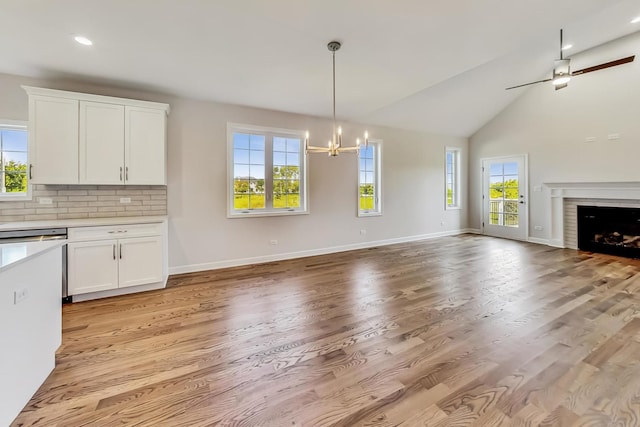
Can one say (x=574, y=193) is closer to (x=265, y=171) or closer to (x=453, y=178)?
(x=453, y=178)

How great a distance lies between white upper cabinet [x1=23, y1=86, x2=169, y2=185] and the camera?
327cm

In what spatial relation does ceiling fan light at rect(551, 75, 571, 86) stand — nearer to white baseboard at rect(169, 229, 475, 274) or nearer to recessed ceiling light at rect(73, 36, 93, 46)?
white baseboard at rect(169, 229, 475, 274)

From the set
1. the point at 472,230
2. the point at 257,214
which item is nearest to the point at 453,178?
the point at 472,230

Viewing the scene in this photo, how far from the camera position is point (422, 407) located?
160 cm

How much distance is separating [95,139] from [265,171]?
95.5 inches

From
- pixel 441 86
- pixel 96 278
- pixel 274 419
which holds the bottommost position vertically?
pixel 274 419

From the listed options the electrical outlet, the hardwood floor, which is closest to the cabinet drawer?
the hardwood floor

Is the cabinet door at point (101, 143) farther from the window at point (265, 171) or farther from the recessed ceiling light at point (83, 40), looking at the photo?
the window at point (265, 171)

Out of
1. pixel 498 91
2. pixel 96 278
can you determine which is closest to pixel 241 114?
pixel 96 278

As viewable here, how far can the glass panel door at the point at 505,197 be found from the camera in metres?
6.80

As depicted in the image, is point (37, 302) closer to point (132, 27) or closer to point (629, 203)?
point (132, 27)

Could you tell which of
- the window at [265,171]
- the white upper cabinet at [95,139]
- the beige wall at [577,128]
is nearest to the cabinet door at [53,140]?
the white upper cabinet at [95,139]

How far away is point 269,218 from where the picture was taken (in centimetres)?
506

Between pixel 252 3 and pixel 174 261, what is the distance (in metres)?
3.62
